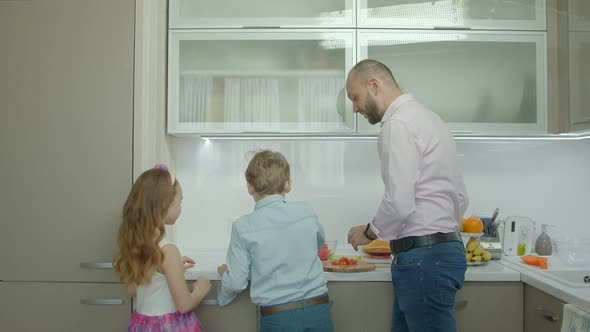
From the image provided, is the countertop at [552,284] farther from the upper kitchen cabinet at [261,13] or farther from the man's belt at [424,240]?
the upper kitchen cabinet at [261,13]

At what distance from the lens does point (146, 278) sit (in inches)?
71.1

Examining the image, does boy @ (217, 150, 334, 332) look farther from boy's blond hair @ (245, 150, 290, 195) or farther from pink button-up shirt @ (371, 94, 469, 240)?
pink button-up shirt @ (371, 94, 469, 240)

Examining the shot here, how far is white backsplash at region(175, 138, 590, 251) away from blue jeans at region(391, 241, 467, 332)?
0.92 meters

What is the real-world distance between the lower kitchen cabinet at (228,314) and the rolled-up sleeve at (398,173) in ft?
2.20

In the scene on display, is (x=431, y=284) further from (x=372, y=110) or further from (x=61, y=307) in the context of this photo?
(x=61, y=307)

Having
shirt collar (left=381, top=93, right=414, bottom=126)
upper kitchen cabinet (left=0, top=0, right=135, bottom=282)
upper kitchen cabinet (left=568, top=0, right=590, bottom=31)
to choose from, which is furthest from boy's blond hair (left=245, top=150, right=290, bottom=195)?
upper kitchen cabinet (left=568, top=0, right=590, bottom=31)

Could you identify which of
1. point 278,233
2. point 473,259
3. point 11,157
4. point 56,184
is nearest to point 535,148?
point 473,259

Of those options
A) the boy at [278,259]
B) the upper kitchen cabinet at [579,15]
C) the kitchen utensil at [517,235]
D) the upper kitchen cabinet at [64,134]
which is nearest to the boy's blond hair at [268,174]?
the boy at [278,259]

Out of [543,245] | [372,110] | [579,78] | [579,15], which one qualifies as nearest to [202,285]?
[372,110]

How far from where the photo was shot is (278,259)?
1.81 m

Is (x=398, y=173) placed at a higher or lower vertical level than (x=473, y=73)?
lower

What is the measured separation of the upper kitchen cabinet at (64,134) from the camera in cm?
221

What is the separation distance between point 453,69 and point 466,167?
20.4 inches

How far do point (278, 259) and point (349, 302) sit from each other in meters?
0.45
